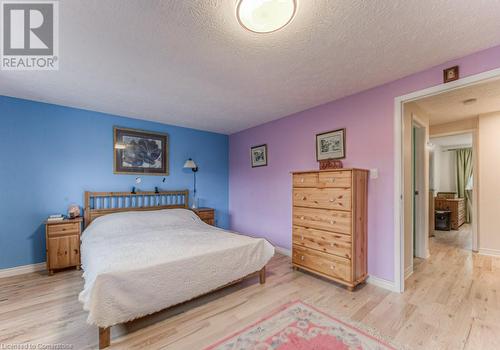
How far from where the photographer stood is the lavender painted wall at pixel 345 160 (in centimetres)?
252

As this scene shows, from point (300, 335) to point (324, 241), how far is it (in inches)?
46.0

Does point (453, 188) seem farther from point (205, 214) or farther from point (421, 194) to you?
point (205, 214)

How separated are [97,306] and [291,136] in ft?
10.8

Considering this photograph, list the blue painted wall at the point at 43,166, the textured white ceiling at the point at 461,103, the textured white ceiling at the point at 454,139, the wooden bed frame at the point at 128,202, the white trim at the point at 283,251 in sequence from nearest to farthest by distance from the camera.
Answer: the textured white ceiling at the point at 461,103
the blue painted wall at the point at 43,166
the wooden bed frame at the point at 128,202
the white trim at the point at 283,251
the textured white ceiling at the point at 454,139

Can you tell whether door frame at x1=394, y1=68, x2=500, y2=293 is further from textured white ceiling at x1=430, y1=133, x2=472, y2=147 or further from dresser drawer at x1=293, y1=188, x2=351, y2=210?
textured white ceiling at x1=430, y1=133, x2=472, y2=147

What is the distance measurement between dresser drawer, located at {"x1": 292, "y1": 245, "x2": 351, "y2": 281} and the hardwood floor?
0.15 metres

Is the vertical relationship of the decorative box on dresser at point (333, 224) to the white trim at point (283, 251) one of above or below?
above

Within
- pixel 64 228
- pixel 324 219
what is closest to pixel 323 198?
pixel 324 219

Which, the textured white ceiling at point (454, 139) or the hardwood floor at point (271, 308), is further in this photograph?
the textured white ceiling at point (454, 139)

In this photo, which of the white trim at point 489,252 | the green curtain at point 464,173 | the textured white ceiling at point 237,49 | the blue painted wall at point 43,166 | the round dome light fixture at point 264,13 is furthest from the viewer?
the green curtain at point 464,173

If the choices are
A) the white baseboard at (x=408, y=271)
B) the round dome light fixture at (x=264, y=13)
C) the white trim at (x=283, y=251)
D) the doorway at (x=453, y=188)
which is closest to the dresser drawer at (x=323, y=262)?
the white trim at (x=283, y=251)

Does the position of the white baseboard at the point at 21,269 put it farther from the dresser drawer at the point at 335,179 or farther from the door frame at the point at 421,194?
the door frame at the point at 421,194

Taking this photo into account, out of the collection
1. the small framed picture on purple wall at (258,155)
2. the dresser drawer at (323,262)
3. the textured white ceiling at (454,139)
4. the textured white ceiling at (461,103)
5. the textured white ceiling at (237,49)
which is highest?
the textured white ceiling at (237,49)

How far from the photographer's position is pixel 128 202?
3.78 m
